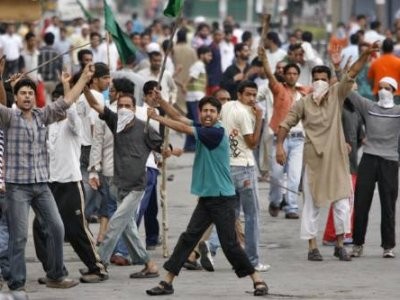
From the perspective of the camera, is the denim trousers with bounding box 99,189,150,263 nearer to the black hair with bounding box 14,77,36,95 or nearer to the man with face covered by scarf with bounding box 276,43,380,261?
the black hair with bounding box 14,77,36,95

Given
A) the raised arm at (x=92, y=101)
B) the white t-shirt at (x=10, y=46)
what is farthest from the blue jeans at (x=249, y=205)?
the white t-shirt at (x=10, y=46)

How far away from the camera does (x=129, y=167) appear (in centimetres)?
1436

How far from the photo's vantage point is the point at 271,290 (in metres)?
13.6

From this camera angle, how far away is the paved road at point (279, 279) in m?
13.4

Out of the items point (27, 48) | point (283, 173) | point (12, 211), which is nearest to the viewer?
point (12, 211)

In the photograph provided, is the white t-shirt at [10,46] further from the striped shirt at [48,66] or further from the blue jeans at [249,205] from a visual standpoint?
the blue jeans at [249,205]

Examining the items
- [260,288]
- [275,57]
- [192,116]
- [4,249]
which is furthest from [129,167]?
[192,116]

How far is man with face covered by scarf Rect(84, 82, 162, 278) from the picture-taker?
1430 centimetres

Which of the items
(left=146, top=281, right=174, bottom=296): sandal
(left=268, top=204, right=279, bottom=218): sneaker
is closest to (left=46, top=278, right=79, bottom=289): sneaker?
(left=146, top=281, right=174, bottom=296): sandal

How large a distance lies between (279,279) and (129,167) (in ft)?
5.09

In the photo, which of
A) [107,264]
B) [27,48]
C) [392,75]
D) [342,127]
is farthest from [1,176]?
[27,48]

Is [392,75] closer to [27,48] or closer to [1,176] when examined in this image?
[27,48]

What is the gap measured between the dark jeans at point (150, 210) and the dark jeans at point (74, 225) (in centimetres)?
138

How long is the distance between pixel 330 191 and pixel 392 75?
27.4ft
